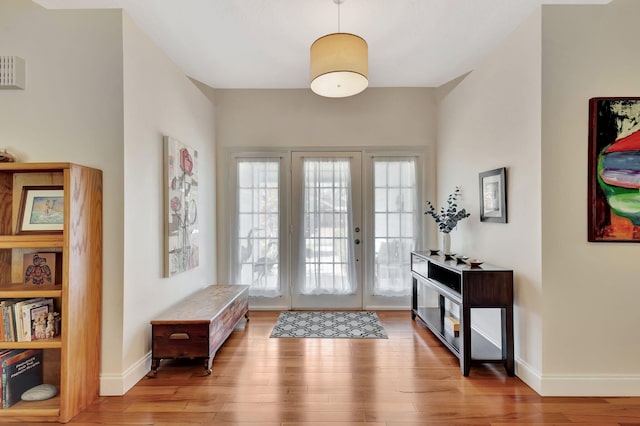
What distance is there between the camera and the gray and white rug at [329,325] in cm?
338

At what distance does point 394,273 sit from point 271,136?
98.6 inches

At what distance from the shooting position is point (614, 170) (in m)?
2.20

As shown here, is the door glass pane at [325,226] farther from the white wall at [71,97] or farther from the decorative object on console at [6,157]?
the decorative object on console at [6,157]

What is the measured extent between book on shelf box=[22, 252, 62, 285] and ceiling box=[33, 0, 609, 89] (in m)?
1.83

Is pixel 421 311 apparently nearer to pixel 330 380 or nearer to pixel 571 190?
pixel 330 380

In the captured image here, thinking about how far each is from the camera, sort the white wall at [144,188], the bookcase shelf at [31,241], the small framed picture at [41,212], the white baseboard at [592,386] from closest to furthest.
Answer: the bookcase shelf at [31,241], the small framed picture at [41,212], the white baseboard at [592,386], the white wall at [144,188]

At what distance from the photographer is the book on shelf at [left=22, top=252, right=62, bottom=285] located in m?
2.14

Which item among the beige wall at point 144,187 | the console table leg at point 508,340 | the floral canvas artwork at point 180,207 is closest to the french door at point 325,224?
the floral canvas artwork at point 180,207

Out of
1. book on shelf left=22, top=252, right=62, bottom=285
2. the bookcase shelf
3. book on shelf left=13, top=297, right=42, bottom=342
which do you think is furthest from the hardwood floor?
the bookcase shelf

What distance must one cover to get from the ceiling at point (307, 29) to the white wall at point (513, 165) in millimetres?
284

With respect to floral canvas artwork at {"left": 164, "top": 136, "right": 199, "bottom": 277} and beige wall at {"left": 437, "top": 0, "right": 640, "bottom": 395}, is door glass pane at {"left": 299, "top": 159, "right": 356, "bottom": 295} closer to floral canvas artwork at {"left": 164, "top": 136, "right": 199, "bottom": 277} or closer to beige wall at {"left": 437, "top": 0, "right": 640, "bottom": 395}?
floral canvas artwork at {"left": 164, "top": 136, "right": 199, "bottom": 277}

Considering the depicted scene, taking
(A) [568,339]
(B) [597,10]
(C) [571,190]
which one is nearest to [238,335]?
(A) [568,339]

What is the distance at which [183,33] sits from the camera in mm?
2814

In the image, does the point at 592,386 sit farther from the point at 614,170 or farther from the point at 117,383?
the point at 117,383
